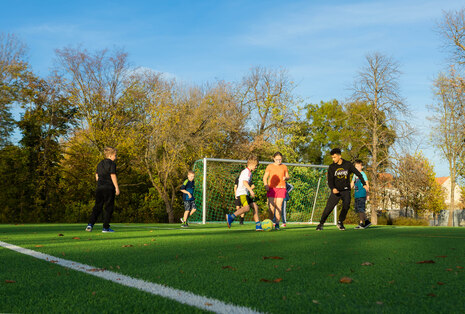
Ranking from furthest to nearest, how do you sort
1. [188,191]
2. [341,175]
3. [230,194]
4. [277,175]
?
[230,194] → [188,191] → [277,175] → [341,175]

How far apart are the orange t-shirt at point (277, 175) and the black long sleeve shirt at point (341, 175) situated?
4.70 ft

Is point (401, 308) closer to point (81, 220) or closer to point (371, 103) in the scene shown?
point (81, 220)

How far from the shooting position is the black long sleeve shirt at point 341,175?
32.3ft

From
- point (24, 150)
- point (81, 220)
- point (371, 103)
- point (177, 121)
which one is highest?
point (371, 103)

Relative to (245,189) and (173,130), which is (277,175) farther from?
(173,130)

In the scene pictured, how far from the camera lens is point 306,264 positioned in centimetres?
430

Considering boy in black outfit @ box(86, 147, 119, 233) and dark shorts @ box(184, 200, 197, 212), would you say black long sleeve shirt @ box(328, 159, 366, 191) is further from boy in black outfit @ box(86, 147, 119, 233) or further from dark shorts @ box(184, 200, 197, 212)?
boy in black outfit @ box(86, 147, 119, 233)

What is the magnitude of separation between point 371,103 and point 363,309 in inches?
1264

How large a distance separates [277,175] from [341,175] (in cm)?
179

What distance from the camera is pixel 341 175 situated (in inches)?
390

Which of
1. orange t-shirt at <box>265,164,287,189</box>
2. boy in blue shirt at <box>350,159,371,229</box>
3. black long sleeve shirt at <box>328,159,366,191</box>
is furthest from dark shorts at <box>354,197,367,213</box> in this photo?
orange t-shirt at <box>265,164,287,189</box>

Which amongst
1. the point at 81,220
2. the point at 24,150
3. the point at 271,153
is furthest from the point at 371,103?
the point at 24,150

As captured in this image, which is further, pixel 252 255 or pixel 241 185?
pixel 241 185

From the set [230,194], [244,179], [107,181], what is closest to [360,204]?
[244,179]
